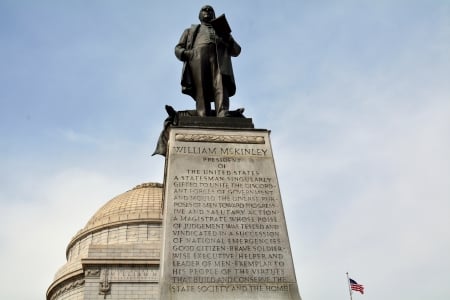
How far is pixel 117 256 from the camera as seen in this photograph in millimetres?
35062

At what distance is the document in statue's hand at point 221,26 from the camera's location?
35.3 ft

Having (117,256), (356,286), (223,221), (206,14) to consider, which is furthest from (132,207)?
(223,221)

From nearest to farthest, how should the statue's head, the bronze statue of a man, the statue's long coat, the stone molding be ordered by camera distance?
1. the stone molding
2. the bronze statue of a man
3. the statue's long coat
4. the statue's head

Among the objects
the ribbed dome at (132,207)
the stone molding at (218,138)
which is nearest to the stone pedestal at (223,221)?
the stone molding at (218,138)

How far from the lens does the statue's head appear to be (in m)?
11.2

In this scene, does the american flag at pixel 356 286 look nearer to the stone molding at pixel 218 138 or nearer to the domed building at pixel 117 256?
the domed building at pixel 117 256

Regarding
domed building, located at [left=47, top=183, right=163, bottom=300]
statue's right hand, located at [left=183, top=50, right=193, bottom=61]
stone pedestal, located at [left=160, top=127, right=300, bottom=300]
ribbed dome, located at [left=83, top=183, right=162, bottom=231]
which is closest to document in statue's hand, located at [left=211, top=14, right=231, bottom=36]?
statue's right hand, located at [left=183, top=50, right=193, bottom=61]

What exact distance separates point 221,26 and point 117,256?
27666mm

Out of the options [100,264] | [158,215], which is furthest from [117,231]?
[100,264]

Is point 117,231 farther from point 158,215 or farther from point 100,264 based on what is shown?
point 100,264

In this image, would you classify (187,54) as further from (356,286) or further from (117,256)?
(356,286)

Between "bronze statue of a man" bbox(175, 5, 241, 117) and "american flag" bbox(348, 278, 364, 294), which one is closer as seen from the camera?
"bronze statue of a man" bbox(175, 5, 241, 117)

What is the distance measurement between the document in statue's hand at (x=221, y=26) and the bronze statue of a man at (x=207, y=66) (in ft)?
0.07

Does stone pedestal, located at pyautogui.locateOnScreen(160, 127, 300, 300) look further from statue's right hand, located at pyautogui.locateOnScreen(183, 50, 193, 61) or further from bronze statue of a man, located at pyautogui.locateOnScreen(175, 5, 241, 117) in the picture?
statue's right hand, located at pyautogui.locateOnScreen(183, 50, 193, 61)
